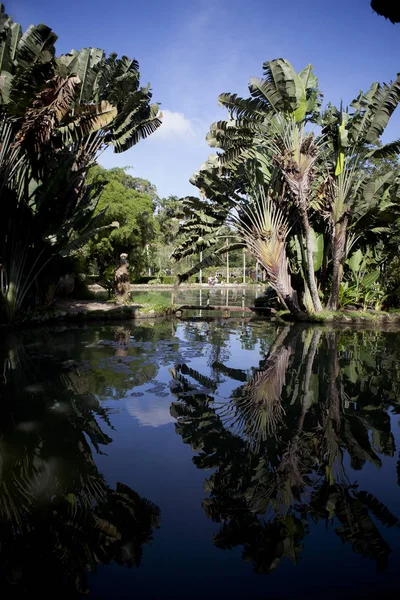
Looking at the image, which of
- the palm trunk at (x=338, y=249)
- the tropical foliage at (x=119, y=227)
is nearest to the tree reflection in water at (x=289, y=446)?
the palm trunk at (x=338, y=249)

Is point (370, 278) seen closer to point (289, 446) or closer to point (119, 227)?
point (289, 446)

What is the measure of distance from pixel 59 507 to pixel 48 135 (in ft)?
32.2

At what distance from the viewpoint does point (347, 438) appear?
4.40 m

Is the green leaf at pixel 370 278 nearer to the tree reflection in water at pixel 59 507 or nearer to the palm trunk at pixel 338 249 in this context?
the palm trunk at pixel 338 249

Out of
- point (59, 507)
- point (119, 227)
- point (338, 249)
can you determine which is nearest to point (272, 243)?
point (338, 249)

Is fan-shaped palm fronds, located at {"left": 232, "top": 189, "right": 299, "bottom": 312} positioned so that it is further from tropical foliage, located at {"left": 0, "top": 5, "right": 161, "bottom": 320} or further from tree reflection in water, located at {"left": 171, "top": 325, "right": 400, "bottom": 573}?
tree reflection in water, located at {"left": 171, "top": 325, "right": 400, "bottom": 573}

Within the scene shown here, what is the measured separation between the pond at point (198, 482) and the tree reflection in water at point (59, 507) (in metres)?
0.01

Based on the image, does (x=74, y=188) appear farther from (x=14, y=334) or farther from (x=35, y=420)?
(x=35, y=420)

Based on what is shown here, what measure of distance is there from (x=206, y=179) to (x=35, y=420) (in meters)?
13.2

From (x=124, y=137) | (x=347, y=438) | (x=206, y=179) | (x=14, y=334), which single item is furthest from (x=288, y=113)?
(x=347, y=438)

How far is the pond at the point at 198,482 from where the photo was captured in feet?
7.89

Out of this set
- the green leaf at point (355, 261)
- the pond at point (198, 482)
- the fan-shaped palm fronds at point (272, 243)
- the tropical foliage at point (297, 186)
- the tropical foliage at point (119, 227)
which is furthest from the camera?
→ the tropical foliage at point (119, 227)

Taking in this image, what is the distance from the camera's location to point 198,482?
11.4 feet

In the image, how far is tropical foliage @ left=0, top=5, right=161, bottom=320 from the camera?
991 centimetres
